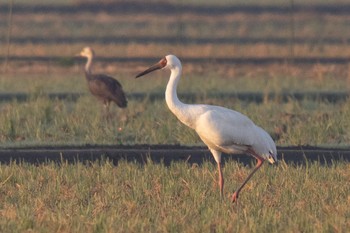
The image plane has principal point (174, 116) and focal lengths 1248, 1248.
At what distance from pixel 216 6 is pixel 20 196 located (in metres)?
56.2

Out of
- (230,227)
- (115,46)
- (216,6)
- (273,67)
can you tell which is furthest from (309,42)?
(230,227)

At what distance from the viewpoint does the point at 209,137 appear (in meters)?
11.8

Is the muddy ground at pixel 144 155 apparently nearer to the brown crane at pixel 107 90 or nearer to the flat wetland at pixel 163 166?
the flat wetland at pixel 163 166

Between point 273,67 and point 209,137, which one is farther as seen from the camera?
point 273,67

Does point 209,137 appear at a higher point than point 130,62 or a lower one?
higher

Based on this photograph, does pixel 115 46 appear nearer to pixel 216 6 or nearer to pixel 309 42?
pixel 309 42

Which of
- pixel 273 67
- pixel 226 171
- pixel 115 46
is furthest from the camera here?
pixel 115 46

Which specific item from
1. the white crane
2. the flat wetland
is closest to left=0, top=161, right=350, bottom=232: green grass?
the flat wetland

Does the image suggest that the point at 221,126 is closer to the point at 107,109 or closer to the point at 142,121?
the point at 142,121

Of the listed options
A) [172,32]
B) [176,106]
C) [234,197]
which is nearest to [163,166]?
[176,106]

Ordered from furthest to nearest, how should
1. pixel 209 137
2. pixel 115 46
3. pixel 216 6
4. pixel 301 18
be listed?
pixel 216 6
pixel 301 18
pixel 115 46
pixel 209 137

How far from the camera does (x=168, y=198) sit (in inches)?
431

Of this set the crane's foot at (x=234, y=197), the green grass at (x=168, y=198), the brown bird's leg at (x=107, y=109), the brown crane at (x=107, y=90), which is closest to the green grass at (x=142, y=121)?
the brown bird's leg at (x=107, y=109)

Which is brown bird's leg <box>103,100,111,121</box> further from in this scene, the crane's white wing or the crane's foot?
the crane's foot
